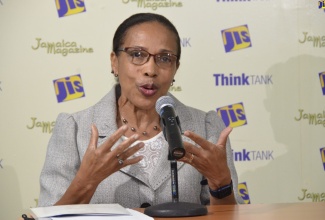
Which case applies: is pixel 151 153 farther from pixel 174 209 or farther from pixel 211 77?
pixel 211 77

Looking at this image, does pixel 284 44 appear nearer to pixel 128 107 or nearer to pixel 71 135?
pixel 128 107

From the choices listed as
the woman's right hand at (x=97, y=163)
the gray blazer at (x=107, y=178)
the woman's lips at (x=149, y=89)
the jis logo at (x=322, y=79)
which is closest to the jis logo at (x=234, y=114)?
the jis logo at (x=322, y=79)

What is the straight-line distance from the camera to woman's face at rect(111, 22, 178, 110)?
250 cm

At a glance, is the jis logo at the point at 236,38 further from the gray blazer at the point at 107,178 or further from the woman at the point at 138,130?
the gray blazer at the point at 107,178

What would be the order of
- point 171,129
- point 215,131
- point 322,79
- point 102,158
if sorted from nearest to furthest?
point 171,129, point 102,158, point 215,131, point 322,79

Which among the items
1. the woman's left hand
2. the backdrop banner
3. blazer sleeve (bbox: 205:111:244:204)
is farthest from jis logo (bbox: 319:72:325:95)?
the woman's left hand

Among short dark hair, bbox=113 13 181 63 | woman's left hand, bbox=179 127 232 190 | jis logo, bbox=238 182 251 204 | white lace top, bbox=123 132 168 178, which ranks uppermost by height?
short dark hair, bbox=113 13 181 63

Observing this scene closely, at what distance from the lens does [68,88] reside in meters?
3.69

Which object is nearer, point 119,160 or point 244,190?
point 119,160

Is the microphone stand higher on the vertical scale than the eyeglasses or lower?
lower

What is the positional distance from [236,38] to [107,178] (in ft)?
5.42

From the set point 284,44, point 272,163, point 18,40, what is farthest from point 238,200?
point 18,40

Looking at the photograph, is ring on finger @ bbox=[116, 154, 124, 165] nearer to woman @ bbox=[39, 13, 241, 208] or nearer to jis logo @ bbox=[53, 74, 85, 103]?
woman @ bbox=[39, 13, 241, 208]

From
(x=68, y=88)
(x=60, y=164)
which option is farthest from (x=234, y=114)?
(x=60, y=164)
